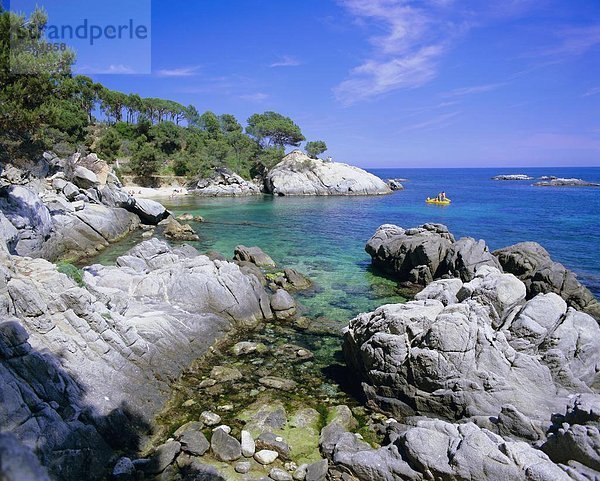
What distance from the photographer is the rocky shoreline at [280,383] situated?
1011 centimetres

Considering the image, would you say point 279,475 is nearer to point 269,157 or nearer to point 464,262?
point 464,262

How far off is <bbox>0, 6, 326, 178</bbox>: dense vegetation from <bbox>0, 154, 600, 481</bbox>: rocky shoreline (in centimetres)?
1033

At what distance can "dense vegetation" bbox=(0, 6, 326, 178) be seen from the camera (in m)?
21.4

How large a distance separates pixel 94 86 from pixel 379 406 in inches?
3962

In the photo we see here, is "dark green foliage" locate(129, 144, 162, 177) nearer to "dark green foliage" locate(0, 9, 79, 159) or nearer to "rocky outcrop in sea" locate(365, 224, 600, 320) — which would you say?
"dark green foliage" locate(0, 9, 79, 159)

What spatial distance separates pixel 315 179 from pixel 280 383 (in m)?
87.3

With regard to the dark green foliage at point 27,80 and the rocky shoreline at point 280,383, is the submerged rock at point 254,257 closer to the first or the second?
the rocky shoreline at point 280,383

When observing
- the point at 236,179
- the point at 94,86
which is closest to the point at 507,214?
the point at 236,179

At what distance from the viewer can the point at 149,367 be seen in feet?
47.6

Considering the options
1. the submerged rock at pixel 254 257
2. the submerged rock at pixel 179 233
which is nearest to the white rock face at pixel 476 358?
the submerged rock at pixel 254 257

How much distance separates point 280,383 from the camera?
595 inches

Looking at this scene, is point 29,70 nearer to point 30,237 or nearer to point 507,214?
point 30,237

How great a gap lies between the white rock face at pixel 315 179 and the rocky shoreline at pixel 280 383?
76679 millimetres

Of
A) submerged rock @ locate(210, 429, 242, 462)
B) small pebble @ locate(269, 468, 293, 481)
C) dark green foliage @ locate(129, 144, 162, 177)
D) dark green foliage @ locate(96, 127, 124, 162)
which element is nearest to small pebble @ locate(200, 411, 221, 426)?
submerged rock @ locate(210, 429, 242, 462)
